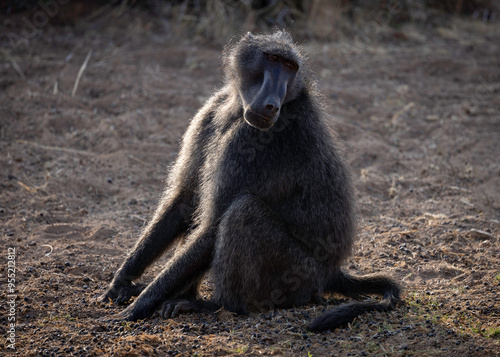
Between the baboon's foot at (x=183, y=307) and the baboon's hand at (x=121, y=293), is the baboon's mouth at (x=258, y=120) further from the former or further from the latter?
the baboon's hand at (x=121, y=293)

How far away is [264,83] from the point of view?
10.6 ft

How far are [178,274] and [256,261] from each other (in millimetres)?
485

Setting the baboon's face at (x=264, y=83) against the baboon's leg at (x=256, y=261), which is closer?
the baboon's face at (x=264, y=83)

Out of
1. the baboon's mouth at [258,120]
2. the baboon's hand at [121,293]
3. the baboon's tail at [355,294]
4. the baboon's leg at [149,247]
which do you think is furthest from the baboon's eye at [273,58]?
the baboon's hand at [121,293]

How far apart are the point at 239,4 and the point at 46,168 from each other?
4.73 m

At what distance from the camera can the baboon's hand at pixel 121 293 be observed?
3.58 meters

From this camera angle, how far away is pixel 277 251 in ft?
10.9

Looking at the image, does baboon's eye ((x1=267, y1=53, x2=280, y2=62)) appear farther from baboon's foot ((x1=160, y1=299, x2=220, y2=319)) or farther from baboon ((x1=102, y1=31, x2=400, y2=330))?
baboon's foot ((x1=160, y1=299, x2=220, y2=319))

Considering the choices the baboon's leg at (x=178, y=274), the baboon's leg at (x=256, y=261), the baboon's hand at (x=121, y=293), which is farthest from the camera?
the baboon's hand at (x=121, y=293)

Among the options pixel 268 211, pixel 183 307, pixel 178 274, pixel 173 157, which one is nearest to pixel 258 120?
pixel 268 211

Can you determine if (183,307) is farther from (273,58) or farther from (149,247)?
(273,58)

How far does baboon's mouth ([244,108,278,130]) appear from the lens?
313 centimetres

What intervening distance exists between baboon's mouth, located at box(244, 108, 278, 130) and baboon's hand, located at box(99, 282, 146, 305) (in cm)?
137

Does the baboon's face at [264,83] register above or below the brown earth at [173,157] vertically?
above
